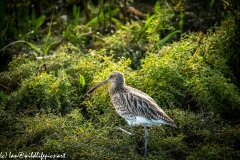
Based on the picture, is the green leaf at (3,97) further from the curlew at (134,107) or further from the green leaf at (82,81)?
the curlew at (134,107)

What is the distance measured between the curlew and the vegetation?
219mm

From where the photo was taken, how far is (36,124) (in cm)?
598

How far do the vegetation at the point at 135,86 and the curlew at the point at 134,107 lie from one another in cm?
22

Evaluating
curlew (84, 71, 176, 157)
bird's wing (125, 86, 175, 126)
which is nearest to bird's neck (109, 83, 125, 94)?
curlew (84, 71, 176, 157)

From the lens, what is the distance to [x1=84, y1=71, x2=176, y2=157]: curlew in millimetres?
5824

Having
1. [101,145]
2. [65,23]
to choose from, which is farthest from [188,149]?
[65,23]

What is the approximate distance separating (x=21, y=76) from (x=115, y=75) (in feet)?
5.45

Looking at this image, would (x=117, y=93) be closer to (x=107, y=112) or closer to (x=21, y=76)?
(x=107, y=112)

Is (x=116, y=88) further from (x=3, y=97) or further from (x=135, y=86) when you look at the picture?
(x=3, y=97)

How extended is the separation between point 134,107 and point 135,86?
96 cm

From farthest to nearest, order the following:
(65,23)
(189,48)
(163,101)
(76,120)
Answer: (65,23), (189,48), (163,101), (76,120)

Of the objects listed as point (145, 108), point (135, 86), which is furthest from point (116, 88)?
point (145, 108)

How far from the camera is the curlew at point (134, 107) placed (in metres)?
5.82

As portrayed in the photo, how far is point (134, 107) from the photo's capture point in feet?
19.8
